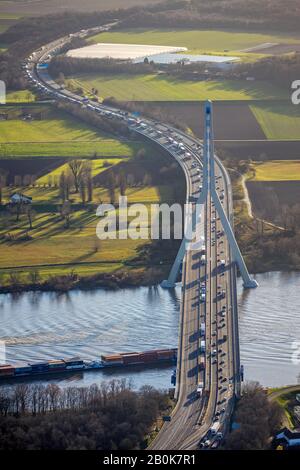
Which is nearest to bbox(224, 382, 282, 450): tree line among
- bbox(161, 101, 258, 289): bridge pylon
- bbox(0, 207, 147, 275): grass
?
bbox(161, 101, 258, 289): bridge pylon

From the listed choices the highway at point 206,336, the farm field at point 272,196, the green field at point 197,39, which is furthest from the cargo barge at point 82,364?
the green field at point 197,39

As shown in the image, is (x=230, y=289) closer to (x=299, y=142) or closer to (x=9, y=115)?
(x=299, y=142)

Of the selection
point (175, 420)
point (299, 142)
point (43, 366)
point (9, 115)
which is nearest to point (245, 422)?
point (175, 420)

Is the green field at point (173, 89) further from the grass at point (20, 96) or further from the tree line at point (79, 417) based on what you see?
the tree line at point (79, 417)

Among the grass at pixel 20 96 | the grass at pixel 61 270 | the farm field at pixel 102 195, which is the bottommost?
the grass at pixel 61 270

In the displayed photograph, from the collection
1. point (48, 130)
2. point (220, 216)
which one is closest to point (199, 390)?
point (220, 216)
